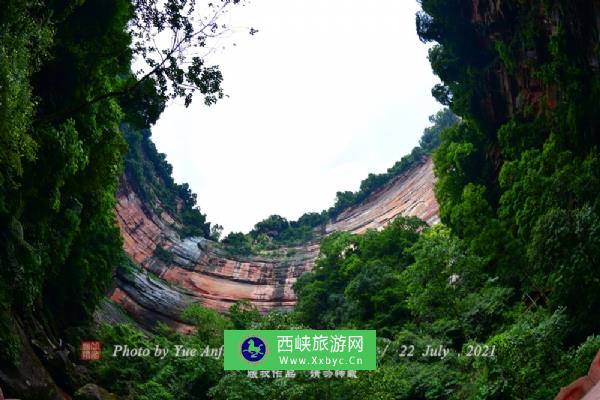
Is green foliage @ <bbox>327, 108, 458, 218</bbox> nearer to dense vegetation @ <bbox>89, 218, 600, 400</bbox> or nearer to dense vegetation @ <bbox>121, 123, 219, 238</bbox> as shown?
dense vegetation @ <bbox>121, 123, 219, 238</bbox>

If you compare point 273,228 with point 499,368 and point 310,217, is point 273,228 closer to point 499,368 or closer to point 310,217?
point 310,217

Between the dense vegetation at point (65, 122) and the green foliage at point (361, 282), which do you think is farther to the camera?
the green foliage at point (361, 282)

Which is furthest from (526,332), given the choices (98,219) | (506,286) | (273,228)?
(273,228)

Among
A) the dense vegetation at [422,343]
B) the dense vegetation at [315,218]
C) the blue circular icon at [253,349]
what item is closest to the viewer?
the dense vegetation at [422,343]

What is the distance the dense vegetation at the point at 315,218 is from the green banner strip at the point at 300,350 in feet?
95.2

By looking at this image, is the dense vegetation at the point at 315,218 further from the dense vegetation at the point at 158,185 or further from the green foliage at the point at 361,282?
the green foliage at the point at 361,282

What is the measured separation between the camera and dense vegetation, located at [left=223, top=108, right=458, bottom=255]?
39.8m

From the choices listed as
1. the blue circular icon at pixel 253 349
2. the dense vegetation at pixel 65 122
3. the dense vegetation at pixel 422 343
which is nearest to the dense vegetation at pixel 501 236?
the dense vegetation at pixel 422 343

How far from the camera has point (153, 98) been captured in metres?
9.16

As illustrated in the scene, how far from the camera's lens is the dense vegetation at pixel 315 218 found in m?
39.8

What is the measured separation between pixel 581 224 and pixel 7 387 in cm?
923

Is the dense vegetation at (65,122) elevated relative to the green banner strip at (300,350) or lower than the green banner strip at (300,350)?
elevated

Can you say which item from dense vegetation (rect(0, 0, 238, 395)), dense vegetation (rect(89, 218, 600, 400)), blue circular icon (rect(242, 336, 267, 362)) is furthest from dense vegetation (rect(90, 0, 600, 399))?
dense vegetation (rect(0, 0, 238, 395))

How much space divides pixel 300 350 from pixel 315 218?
3710 cm
